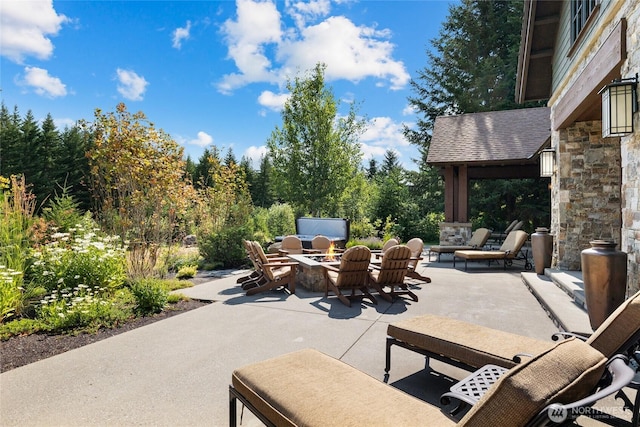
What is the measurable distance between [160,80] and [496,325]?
1350cm

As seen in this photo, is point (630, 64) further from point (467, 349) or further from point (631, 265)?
point (467, 349)

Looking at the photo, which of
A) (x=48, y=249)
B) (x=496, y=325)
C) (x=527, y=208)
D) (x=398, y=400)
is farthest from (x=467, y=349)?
(x=527, y=208)

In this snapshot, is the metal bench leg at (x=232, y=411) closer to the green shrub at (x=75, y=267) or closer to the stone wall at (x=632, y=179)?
the green shrub at (x=75, y=267)

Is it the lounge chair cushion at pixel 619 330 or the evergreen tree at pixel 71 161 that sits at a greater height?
the evergreen tree at pixel 71 161

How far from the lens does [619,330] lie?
188 centimetres

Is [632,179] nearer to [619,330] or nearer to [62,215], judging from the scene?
[619,330]

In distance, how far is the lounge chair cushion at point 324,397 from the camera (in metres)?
1.58

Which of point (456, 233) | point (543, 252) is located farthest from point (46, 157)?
point (543, 252)

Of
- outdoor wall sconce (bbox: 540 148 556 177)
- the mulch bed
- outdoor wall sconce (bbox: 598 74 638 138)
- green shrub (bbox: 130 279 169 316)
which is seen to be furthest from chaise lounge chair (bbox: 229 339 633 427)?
outdoor wall sconce (bbox: 540 148 556 177)

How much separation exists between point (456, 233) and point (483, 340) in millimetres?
9792

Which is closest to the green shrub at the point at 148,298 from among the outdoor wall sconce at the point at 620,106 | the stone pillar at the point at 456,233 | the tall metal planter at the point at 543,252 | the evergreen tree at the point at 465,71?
the outdoor wall sconce at the point at 620,106

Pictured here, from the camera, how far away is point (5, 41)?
627cm

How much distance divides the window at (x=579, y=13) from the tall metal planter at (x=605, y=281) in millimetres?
3450

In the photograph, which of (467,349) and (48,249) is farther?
(48,249)
